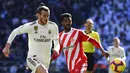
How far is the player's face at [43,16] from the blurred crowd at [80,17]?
9966mm


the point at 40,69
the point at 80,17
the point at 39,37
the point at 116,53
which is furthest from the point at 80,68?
the point at 80,17

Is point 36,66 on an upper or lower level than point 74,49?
lower

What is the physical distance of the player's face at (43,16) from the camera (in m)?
6.79

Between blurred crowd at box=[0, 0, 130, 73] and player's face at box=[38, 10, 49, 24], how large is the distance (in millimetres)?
9966

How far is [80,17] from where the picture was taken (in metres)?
19.2

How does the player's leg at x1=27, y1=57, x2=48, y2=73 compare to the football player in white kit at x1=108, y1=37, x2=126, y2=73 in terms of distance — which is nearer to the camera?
the player's leg at x1=27, y1=57, x2=48, y2=73

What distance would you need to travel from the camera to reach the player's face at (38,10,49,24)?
22.3 ft

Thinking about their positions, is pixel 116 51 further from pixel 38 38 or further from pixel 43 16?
pixel 43 16

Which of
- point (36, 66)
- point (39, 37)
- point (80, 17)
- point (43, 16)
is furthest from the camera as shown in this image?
point (80, 17)

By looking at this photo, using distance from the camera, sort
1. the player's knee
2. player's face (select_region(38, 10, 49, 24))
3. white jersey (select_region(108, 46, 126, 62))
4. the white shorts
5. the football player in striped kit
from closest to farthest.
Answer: the player's knee < the white shorts < player's face (select_region(38, 10, 49, 24)) < the football player in striped kit < white jersey (select_region(108, 46, 126, 62))

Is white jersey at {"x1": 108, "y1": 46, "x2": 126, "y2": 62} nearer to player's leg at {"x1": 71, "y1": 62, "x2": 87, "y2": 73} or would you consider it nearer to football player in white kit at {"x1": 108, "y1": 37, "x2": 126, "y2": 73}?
football player in white kit at {"x1": 108, "y1": 37, "x2": 126, "y2": 73}

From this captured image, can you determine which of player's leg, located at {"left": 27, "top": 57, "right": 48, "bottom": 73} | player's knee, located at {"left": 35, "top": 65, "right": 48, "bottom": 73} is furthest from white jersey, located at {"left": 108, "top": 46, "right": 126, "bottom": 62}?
player's knee, located at {"left": 35, "top": 65, "right": 48, "bottom": 73}

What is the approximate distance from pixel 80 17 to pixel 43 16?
40.7 ft

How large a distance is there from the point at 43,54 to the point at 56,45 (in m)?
0.34
